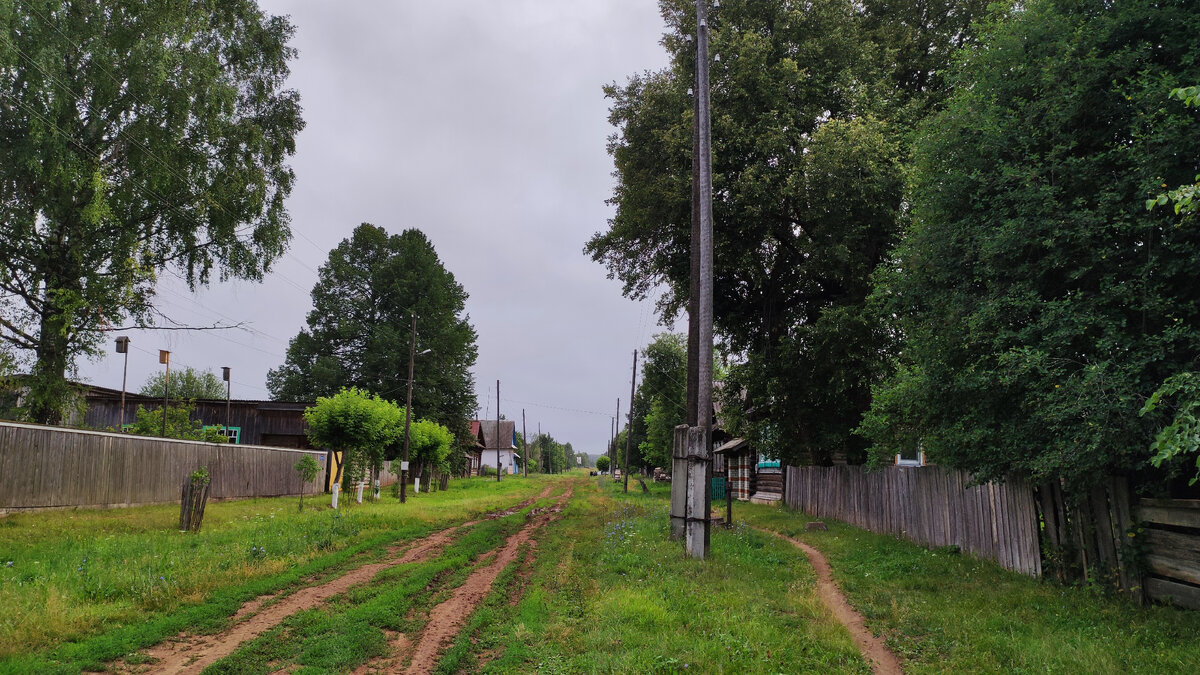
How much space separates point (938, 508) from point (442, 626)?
405 inches

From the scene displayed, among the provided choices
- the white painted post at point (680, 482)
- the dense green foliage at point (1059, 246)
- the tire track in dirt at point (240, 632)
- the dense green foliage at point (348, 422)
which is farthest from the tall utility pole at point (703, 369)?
the dense green foliage at point (348, 422)

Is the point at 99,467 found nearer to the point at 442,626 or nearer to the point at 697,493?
the point at 442,626

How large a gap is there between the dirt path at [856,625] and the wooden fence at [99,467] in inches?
644

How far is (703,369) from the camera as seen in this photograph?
12406 millimetres

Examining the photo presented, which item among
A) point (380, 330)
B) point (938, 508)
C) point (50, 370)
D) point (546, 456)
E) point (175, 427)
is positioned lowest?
point (546, 456)

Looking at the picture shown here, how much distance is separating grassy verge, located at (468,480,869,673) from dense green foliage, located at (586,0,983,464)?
31.8 ft

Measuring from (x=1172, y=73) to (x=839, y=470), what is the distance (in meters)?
14.7

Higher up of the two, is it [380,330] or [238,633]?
[380,330]

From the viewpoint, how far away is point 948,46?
2047cm

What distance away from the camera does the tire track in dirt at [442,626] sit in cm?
592

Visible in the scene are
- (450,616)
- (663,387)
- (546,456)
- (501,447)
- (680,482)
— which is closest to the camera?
(450,616)

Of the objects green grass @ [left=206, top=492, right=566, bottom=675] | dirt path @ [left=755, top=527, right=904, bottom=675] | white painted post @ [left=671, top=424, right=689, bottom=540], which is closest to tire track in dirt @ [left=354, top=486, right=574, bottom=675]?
green grass @ [left=206, top=492, right=566, bottom=675]

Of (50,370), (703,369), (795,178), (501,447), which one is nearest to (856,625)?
(703,369)

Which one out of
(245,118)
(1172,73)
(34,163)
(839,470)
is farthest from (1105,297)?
(245,118)
